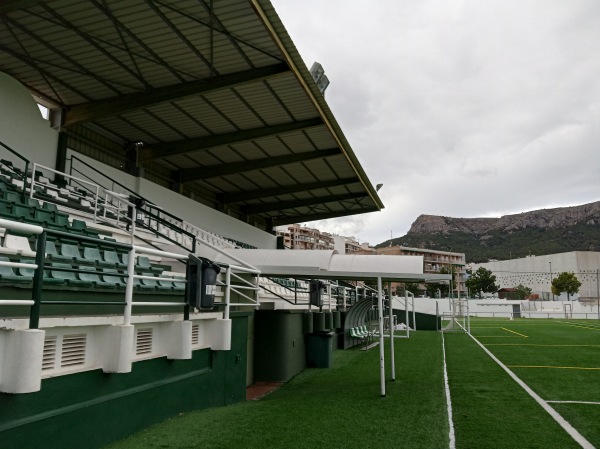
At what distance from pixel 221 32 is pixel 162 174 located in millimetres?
13140

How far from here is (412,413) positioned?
815 cm

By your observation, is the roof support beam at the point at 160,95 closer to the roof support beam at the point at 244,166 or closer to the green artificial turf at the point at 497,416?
the roof support beam at the point at 244,166

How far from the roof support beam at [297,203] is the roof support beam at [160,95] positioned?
17473 millimetres

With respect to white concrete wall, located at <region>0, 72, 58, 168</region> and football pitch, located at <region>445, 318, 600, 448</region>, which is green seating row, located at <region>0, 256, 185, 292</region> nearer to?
football pitch, located at <region>445, 318, 600, 448</region>

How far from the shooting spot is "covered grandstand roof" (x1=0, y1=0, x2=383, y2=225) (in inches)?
542

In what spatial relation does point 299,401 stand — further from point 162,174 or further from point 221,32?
point 162,174

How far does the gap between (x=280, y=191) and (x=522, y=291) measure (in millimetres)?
91839

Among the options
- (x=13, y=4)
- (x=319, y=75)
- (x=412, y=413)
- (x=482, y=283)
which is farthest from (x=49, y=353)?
(x=482, y=283)

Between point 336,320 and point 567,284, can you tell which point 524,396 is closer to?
point 336,320

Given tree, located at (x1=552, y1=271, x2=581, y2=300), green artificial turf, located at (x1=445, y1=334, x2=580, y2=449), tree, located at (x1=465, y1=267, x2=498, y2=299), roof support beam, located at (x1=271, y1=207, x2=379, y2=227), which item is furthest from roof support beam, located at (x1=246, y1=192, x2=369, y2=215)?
tree, located at (x1=465, y1=267, x2=498, y2=299)

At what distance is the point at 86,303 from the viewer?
501 centimetres

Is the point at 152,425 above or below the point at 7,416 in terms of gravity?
below

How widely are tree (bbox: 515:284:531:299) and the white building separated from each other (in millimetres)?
2205

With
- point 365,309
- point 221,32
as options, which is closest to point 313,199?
point 365,309
